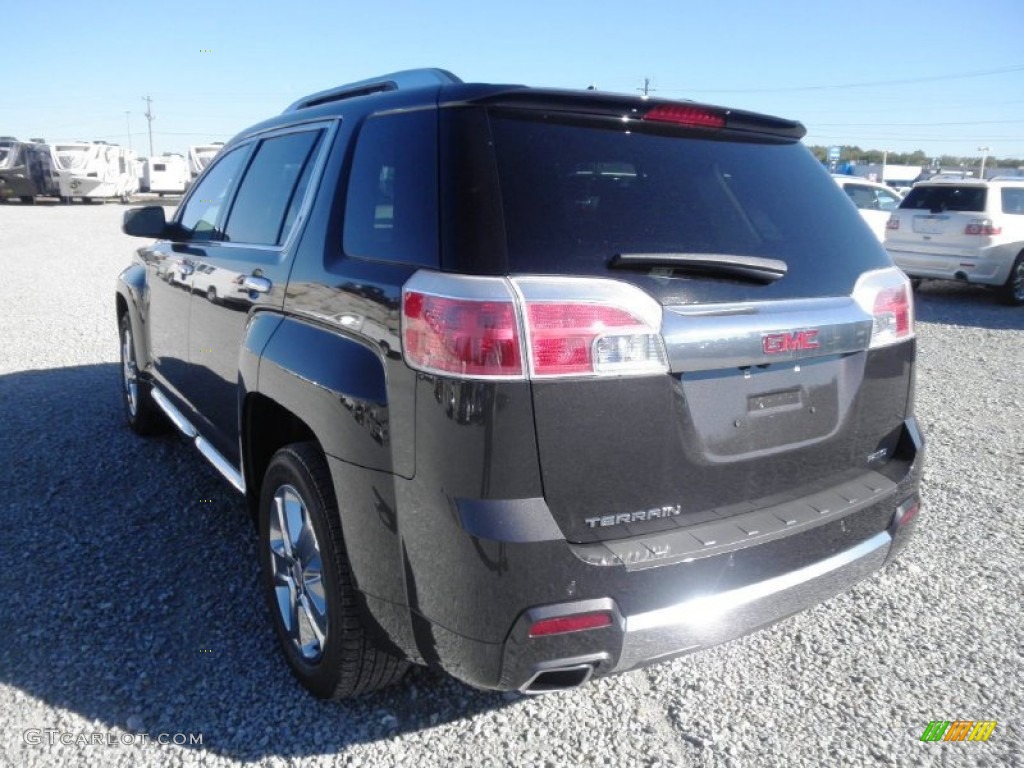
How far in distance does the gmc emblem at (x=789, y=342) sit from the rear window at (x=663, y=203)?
0.44ft

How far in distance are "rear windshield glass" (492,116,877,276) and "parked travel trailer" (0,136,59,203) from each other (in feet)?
127

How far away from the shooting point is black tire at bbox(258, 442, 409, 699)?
2.37 metres

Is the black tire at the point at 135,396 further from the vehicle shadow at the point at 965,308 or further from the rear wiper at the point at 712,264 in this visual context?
the vehicle shadow at the point at 965,308

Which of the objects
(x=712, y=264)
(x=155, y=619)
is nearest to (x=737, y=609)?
(x=712, y=264)

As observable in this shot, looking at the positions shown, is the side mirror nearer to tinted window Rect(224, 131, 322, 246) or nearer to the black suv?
tinted window Rect(224, 131, 322, 246)

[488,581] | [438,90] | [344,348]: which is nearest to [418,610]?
[488,581]

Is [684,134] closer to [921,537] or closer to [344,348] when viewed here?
[344,348]

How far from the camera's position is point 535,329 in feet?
6.19

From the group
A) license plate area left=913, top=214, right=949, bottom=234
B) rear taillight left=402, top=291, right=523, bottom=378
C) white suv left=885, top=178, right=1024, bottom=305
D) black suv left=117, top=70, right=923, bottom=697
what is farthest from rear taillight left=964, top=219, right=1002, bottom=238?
rear taillight left=402, top=291, right=523, bottom=378

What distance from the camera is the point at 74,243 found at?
62.4 ft

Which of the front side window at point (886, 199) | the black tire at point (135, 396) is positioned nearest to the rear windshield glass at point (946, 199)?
the front side window at point (886, 199)

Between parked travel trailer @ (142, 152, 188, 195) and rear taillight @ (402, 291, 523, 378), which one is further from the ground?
parked travel trailer @ (142, 152, 188, 195)

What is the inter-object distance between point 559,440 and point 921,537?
276 cm

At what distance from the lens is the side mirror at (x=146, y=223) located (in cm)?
407
